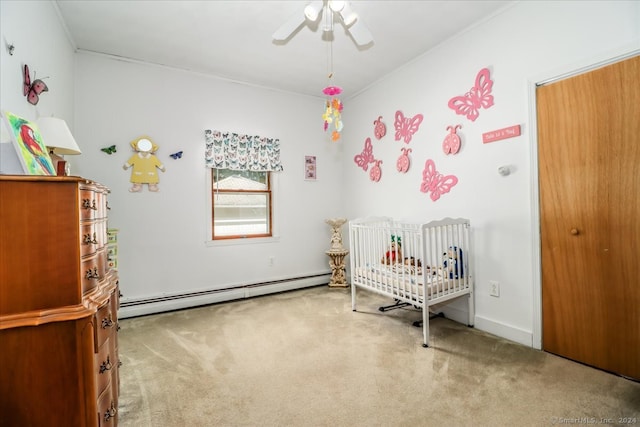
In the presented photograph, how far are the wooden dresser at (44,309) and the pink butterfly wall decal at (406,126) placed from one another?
2.77 m

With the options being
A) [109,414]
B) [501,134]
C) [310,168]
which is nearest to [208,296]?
[310,168]

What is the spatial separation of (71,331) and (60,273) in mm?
183

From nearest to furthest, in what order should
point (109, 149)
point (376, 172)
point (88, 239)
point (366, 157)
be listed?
1. point (88, 239)
2. point (109, 149)
3. point (376, 172)
4. point (366, 157)

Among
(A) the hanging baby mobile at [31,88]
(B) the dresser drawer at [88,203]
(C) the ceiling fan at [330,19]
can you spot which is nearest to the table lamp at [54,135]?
(A) the hanging baby mobile at [31,88]

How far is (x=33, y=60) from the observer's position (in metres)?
1.74

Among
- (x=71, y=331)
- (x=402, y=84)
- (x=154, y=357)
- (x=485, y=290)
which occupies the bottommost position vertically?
(x=154, y=357)

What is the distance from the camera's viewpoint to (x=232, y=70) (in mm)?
3154

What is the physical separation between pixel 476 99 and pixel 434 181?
2.49 ft

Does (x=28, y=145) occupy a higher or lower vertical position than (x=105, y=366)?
higher

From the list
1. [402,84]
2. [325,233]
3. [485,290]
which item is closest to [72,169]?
[325,233]

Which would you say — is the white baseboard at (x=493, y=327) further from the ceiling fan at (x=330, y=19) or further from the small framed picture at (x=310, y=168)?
the ceiling fan at (x=330, y=19)

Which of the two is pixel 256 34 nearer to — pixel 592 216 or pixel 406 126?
pixel 406 126

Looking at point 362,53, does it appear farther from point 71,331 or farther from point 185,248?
point 71,331

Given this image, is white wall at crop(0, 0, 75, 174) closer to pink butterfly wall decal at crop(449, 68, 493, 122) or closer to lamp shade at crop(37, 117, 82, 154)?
lamp shade at crop(37, 117, 82, 154)
